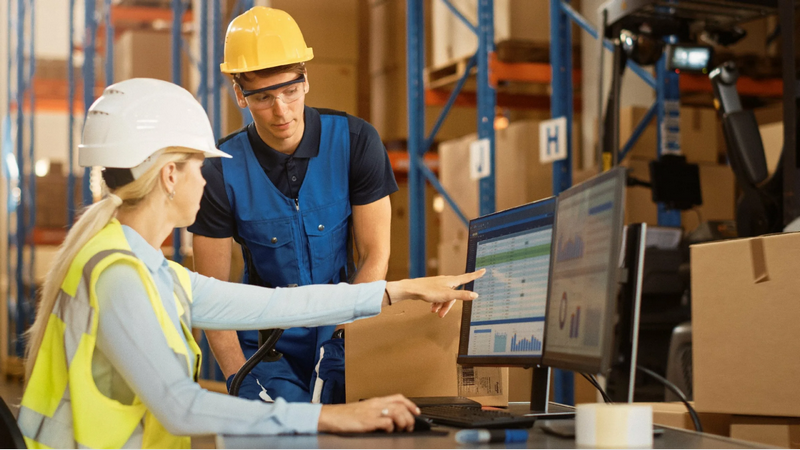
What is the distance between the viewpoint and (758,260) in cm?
229

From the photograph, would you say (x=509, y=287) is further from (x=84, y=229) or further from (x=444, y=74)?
(x=444, y=74)

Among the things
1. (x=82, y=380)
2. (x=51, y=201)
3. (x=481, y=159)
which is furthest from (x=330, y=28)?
(x=51, y=201)

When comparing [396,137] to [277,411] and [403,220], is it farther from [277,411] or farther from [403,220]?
[277,411]

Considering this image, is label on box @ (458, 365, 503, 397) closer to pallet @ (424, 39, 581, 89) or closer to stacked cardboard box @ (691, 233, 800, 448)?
stacked cardboard box @ (691, 233, 800, 448)

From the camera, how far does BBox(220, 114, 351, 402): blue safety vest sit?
8.96 ft

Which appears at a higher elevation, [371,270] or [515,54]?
[515,54]

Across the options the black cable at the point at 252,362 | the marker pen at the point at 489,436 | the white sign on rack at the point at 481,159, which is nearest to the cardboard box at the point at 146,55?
the white sign on rack at the point at 481,159

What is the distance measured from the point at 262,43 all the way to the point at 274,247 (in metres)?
0.60

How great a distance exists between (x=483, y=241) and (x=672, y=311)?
275 centimetres

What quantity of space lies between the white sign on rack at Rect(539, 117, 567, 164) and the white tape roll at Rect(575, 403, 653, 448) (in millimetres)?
2959

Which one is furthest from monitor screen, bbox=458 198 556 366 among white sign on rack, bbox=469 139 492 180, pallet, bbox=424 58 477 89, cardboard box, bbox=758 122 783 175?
pallet, bbox=424 58 477 89

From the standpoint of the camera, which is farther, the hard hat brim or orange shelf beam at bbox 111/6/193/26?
orange shelf beam at bbox 111/6/193/26

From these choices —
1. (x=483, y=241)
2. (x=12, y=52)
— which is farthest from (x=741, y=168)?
(x=12, y=52)

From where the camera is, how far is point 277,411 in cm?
165
